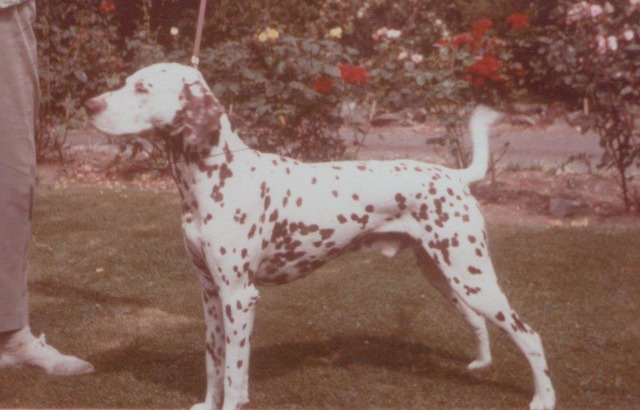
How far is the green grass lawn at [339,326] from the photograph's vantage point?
408 cm

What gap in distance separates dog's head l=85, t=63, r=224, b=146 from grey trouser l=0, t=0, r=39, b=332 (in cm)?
79

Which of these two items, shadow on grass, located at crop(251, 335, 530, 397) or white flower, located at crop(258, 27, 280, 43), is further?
white flower, located at crop(258, 27, 280, 43)

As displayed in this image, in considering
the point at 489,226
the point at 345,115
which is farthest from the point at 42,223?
the point at 489,226

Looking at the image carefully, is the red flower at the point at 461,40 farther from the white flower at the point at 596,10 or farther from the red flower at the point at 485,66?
the white flower at the point at 596,10

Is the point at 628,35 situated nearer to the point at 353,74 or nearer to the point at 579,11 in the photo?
the point at 579,11

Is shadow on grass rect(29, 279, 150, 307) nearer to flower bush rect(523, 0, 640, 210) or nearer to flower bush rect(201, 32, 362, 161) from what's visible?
flower bush rect(201, 32, 362, 161)

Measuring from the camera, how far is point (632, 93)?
7164 millimetres

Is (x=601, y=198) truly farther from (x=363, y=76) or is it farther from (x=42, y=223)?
(x=42, y=223)

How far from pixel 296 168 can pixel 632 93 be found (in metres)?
4.17

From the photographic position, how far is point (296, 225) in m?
3.70

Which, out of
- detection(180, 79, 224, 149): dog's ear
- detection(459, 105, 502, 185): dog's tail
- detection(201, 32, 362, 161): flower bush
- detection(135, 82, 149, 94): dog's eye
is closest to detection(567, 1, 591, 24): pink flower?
detection(201, 32, 362, 161): flower bush

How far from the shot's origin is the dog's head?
10.8ft

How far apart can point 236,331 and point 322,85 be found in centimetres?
342

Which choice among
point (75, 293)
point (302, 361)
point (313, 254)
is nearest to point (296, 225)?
point (313, 254)
